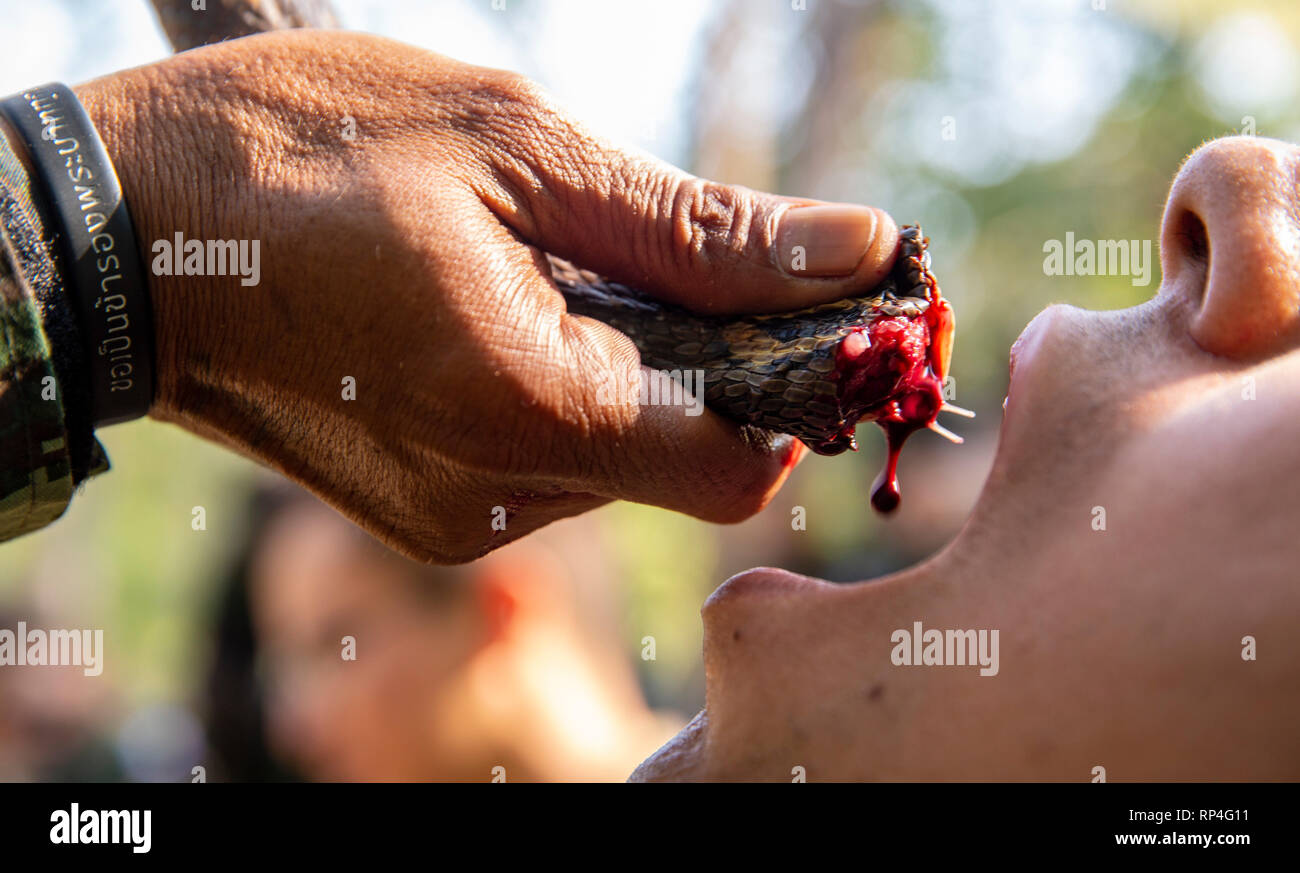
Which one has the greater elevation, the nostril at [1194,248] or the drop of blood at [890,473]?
the nostril at [1194,248]

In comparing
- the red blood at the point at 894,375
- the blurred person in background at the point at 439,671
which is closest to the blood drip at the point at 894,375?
the red blood at the point at 894,375

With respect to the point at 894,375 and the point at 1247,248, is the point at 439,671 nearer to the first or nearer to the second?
the point at 894,375

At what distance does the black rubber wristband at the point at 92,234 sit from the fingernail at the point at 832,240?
1.13 m

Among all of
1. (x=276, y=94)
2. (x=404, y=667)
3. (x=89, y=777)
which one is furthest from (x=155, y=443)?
(x=276, y=94)

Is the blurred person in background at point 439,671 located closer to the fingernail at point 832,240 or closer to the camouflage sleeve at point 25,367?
the camouflage sleeve at point 25,367

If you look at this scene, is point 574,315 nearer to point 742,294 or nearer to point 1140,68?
A: point 742,294

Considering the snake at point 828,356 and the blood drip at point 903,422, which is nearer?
the snake at point 828,356

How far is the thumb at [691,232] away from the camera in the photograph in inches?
72.3

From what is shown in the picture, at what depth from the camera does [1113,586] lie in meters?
1.51

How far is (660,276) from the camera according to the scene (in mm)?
1921

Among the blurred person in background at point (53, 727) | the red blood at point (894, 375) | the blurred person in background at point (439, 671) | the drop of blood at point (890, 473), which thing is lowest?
the blurred person in background at point (53, 727)

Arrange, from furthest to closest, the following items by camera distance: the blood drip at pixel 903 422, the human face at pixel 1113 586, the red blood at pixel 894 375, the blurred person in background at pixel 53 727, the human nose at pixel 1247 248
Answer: the blurred person in background at pixel 53 727, the blood drip at pixel 903 422, the red blood at pixel 894 375, the human nose at pixel 1247 248, the human face at pixel 1113 586

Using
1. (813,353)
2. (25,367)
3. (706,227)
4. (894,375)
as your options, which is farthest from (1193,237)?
(25,367)
